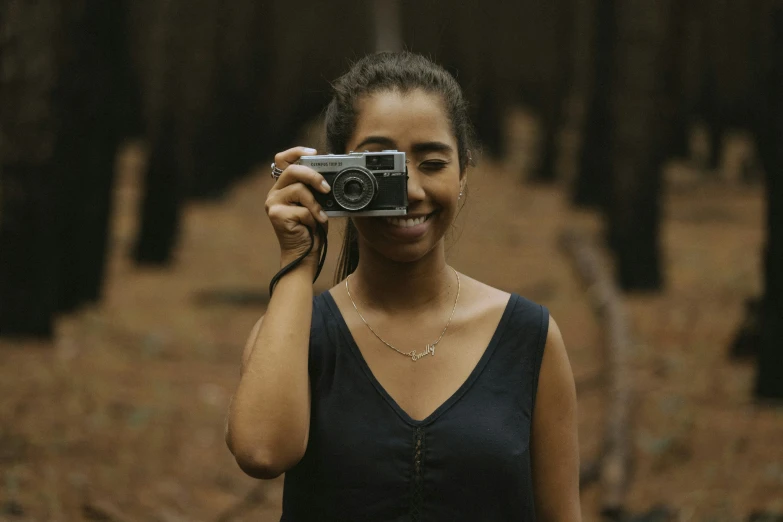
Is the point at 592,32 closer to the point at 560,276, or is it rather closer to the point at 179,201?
the point at 560,276

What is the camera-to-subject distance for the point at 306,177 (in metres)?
2.56

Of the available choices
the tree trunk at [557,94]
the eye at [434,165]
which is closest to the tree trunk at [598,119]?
the tree trunk at [557,94]

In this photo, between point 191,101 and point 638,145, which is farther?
point 191,101

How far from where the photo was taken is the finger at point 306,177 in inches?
100

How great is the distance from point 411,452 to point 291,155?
83cm

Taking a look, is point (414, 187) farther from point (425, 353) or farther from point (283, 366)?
point (283, 366)

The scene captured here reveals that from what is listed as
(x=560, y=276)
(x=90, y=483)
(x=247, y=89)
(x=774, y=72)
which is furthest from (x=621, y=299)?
(x=247, y=89)

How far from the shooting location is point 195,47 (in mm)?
18547

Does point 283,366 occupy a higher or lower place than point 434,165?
lower

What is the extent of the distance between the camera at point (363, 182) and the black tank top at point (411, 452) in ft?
1.25

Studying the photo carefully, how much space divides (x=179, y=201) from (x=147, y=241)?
0.96m

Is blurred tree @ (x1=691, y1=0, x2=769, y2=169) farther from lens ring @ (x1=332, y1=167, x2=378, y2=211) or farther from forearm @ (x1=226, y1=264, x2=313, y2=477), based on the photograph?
forearm @ (x1=226, y1=264, x2=313, y2=477)

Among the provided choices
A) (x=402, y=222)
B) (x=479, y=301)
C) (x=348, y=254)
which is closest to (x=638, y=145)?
(x=348, y=254)

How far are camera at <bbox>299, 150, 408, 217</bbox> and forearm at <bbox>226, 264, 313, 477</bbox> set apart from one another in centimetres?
28
